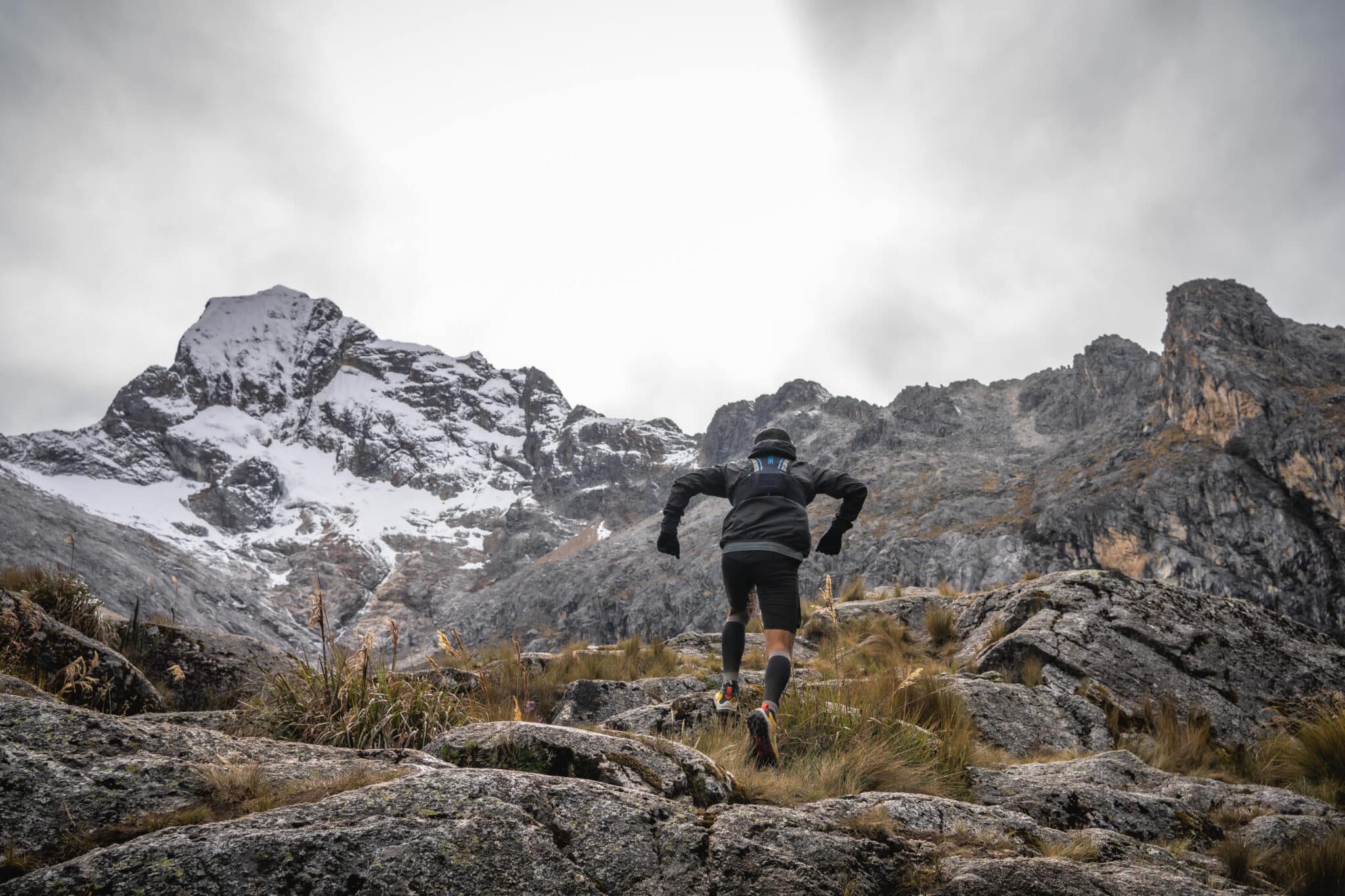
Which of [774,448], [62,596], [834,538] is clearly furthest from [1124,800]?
[62,596]

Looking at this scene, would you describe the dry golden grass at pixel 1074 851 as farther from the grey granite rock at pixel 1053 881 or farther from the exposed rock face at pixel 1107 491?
the exposed rock face at pixel 1107 491

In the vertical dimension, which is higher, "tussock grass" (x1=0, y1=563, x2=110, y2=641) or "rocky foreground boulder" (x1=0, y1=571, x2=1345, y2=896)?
"tussock grass" (x1=0, y1=563, x2=110, y2=641)

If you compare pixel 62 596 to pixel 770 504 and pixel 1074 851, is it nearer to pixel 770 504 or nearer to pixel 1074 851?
pixel 770 504

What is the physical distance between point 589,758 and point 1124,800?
306cm

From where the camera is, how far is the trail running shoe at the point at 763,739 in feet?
11.7

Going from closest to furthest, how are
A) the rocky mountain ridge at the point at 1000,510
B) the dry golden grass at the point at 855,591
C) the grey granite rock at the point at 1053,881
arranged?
the grey granite rock at the point at 1053,881 < the dry golden grass at the point at 855,591 < the rocky mountain ridge at the point at 1000,510

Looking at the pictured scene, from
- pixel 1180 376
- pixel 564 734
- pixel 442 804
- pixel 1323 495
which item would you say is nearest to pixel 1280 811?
pixel 564 734

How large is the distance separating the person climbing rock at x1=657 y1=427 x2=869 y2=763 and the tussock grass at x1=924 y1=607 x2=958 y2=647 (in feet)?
14.3

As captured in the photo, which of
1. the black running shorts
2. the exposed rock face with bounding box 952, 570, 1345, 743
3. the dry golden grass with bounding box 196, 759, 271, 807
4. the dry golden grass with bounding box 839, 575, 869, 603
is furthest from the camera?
the dry golden grass with bounding box 839, 575, 869, 603

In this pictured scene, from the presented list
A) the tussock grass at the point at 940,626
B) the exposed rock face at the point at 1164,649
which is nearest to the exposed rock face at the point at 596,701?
the exposed rock face at the point at 1164,649

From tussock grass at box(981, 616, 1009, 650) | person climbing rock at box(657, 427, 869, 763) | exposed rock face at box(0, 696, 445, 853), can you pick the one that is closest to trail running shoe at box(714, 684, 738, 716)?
person climbing rock at box(657, 427, 869, 763)

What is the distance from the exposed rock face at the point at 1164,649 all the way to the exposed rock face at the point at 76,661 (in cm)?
764

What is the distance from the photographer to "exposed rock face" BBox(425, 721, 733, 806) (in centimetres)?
274

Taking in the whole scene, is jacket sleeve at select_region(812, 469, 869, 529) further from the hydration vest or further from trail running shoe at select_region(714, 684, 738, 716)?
trail running shoe at select_region(714, 684, 738, 716)
